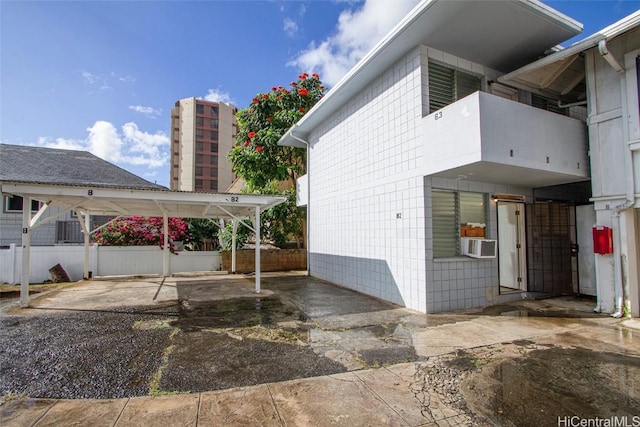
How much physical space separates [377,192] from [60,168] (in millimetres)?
13558

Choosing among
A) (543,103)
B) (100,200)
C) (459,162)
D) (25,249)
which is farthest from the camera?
(100,200)

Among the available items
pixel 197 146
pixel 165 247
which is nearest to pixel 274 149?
pixel 165 247

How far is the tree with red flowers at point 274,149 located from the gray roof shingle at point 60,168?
3847 mm

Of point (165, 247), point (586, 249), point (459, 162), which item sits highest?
point (459, 162)

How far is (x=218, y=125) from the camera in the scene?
44.4 metres

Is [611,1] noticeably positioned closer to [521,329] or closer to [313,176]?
[521,329]

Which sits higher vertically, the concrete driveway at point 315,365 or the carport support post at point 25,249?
the carport support post at point 25,249

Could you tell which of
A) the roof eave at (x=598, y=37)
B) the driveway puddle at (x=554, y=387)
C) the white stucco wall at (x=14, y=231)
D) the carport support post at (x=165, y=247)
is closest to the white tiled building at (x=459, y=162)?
the roof eave at (x=598, y=37)

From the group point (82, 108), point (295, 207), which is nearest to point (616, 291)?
point (295, 207)

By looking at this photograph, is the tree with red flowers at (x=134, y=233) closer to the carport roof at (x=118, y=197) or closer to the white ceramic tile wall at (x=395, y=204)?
the carport roof at (x=118, y=197)

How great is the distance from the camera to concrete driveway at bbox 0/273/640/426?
240 centimetres

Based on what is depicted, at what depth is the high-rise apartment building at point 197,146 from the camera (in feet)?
139

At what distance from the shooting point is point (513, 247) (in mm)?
6891

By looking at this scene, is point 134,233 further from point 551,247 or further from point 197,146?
point 197,146
